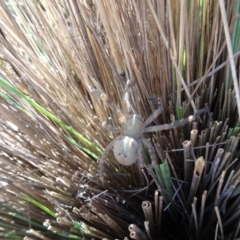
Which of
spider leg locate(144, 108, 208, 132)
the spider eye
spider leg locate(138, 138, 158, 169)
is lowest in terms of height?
spider leg locate(138, 138, 158, 169)

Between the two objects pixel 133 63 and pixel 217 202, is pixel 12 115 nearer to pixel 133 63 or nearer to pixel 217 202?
pixel 133 63

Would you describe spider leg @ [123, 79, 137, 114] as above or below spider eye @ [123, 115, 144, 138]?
above

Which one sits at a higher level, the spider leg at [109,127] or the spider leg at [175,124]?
the spider leg at [109,127]

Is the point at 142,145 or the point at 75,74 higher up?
the point at 75,74

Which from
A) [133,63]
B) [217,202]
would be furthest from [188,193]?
[133,63]
